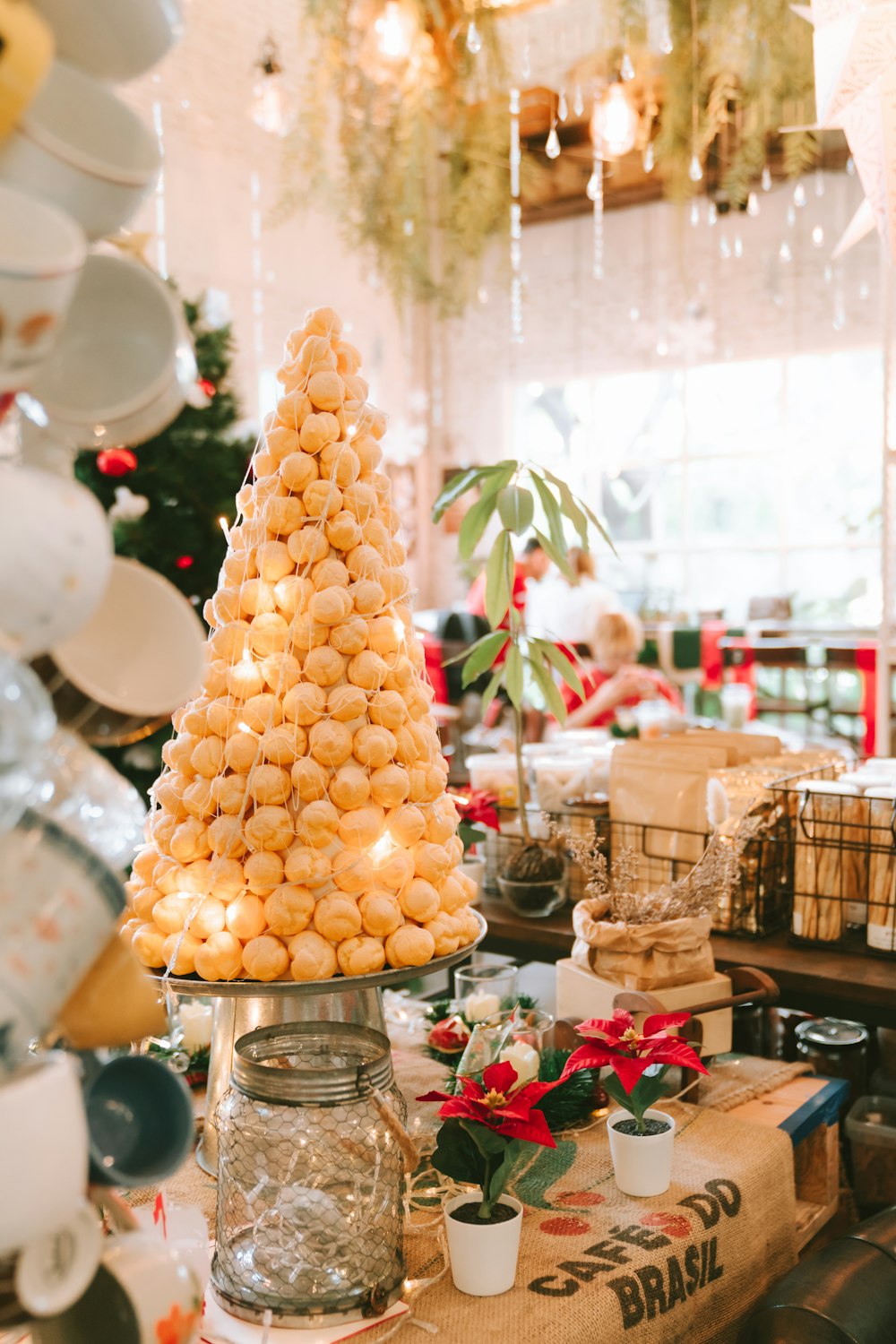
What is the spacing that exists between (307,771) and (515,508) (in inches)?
35.3

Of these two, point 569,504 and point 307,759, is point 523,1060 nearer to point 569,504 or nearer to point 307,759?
point 307,759

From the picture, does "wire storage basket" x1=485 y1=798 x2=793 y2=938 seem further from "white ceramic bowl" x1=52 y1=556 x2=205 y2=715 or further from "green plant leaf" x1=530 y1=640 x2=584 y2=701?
"white ceramic bowl" x1=52 y1=556 x2=205 y2=715

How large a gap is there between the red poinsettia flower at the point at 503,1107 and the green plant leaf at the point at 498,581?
0.96 m

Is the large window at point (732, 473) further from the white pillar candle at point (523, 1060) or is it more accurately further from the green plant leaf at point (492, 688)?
Answer: the white pillar candle at point (523, 1060)

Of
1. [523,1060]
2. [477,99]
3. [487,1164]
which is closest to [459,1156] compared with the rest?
[487,1164]

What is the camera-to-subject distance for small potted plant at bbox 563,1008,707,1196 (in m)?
1.21

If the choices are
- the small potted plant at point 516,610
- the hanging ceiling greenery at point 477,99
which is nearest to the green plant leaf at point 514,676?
the small potted plant at point 516,610

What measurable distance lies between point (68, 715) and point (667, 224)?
9.03m

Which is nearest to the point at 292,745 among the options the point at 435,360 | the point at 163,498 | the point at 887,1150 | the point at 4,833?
the point at 4,833

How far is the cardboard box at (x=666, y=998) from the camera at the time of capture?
5.03 feet

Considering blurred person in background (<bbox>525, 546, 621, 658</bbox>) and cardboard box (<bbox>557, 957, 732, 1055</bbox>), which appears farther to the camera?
blurred person in background (<bbox>525, 546, 621, 658</bbox>)

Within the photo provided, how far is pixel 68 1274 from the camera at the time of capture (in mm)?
517

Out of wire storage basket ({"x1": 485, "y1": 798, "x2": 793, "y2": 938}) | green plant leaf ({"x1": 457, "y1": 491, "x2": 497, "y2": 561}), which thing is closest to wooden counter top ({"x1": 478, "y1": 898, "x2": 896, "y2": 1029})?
wire storage basket ({"x1": 485, "y1": 798, "x2": 793, "y2": 938})

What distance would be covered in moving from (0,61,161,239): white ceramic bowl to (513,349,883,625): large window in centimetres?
819
